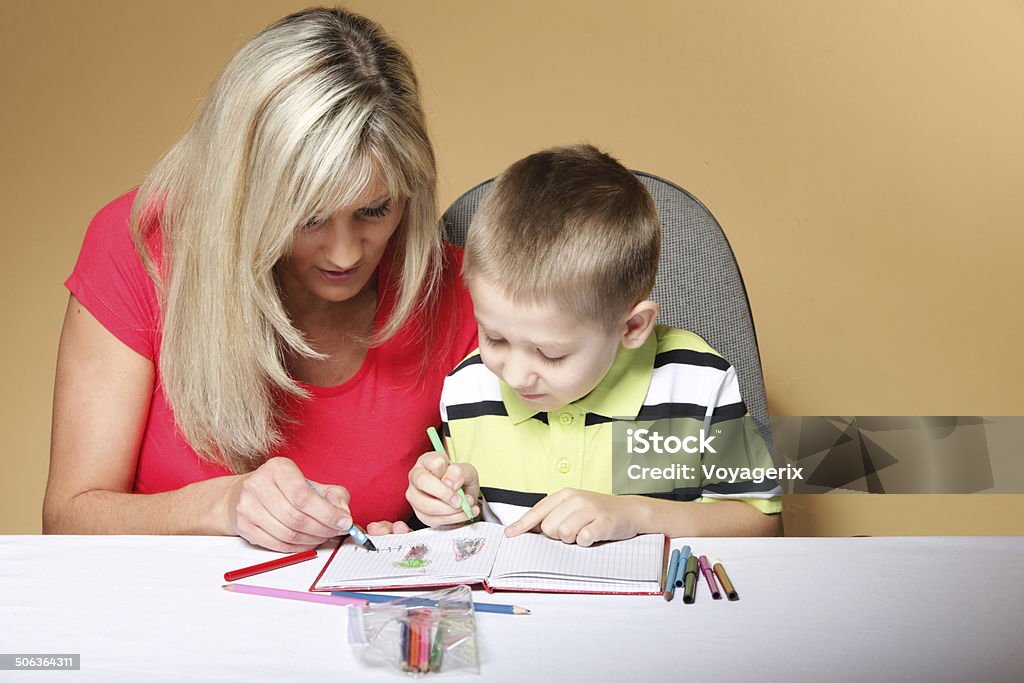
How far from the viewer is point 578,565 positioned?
3.79 ft

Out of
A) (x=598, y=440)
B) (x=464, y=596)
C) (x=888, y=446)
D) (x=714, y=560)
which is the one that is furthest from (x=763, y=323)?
(x=464, y=596)

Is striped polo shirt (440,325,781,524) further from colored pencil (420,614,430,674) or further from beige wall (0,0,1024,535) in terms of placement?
beige wall (0,0,1024,535)

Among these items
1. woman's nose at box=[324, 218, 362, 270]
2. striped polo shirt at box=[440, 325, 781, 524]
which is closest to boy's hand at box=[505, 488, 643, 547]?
striped polo shirt at box=[440, 325, 781, 524]

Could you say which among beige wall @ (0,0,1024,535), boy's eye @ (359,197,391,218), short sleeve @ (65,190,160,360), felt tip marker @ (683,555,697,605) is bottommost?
felt tip marker @ (683,555,697,605)

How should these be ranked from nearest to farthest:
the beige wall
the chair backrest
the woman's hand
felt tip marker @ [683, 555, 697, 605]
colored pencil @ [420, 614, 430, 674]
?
colored pencil @ [420, 614, 430, 674] < felt tip marker @ [683, 555, 697, 605] < the woman's hand < the chair backrest < the beige wall

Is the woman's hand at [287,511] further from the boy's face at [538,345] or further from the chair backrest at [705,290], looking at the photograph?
the chair backrest at [705,290]

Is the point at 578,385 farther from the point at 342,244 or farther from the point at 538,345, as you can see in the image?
the point at 342,244

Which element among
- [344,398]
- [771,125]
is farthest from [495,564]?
[771,125]

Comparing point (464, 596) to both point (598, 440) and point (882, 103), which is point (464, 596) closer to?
point (598, 440)

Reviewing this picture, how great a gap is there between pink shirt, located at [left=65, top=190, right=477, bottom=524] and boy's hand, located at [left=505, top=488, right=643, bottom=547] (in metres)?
0.41

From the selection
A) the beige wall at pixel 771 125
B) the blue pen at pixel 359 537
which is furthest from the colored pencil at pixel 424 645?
the beige wall at pixel 771 125

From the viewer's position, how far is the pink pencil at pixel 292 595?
1099 millimetres

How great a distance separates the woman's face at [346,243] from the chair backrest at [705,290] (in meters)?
0.39

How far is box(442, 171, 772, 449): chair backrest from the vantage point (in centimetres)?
175
